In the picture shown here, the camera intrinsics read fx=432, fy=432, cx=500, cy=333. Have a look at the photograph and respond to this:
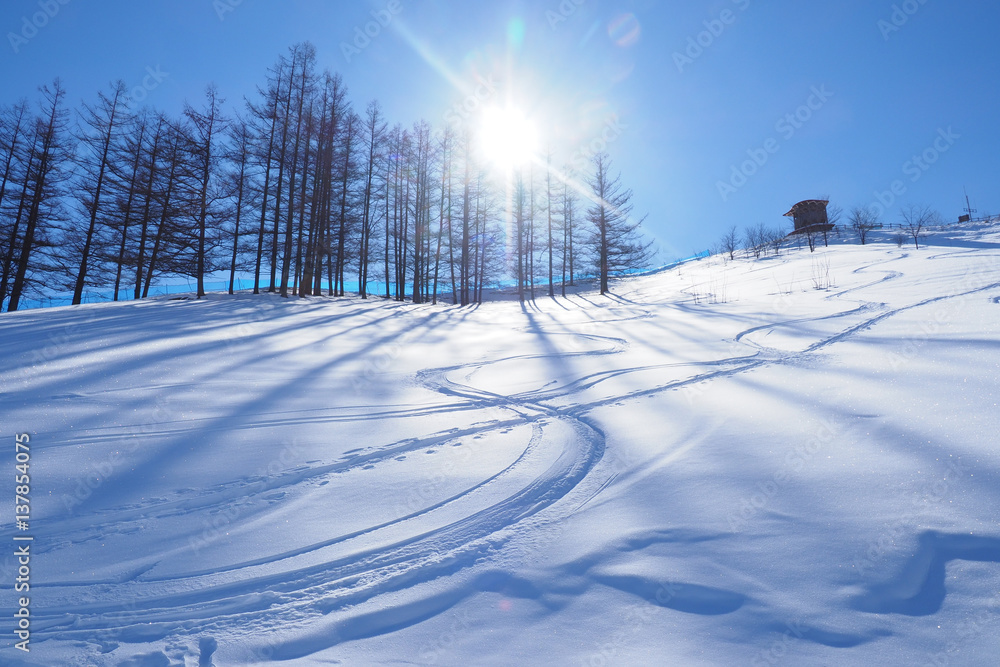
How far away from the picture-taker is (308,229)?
16.4m

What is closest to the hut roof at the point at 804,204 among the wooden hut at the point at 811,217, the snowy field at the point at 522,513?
the wooden hut at the point at 811,217

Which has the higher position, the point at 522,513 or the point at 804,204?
the point at 804,204

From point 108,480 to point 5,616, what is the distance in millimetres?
973

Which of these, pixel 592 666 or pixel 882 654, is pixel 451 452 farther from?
pixel 882 654

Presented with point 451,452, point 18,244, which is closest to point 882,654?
point 451,452

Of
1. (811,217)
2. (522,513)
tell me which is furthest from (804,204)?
(522,513)

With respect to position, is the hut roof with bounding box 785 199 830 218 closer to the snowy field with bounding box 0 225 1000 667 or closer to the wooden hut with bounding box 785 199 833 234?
the wooden hut with bounding box 785 199 833 234

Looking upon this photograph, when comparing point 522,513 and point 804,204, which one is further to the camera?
point 804,204

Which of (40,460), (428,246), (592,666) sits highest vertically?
(428,246)

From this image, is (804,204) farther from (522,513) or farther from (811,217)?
(522,513)

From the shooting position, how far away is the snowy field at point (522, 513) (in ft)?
4.54

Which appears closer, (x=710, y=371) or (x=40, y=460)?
(x=40, y=460)

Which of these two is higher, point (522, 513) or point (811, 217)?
point (811, 217)

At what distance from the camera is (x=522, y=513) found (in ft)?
6.75
